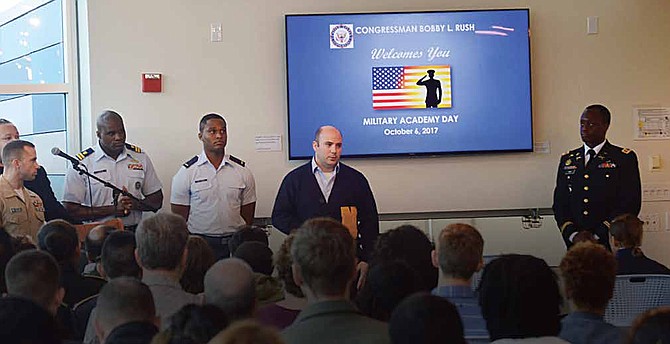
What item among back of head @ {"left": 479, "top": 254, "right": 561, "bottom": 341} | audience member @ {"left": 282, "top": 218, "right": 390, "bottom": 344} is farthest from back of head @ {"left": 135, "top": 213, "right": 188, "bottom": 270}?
back of head @ {"left": 479, "top": 254, "right": 561, "bottom": 341}

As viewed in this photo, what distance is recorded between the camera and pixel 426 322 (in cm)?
192

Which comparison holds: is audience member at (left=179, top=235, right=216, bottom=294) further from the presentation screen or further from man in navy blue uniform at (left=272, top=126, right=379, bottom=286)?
the presentation screen

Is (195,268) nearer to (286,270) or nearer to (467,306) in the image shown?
(286,270)

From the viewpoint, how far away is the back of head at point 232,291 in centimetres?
274

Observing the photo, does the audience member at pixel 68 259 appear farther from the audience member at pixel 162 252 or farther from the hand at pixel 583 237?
the hand at pixel 583 237

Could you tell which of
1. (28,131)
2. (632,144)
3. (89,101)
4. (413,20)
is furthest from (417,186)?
(28,131)

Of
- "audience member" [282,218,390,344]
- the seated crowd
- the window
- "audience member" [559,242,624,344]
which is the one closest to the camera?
the seated crowd

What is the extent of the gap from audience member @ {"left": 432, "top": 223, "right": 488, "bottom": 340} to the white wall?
3.05m

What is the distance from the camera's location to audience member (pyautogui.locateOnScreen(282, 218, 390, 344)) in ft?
7.98

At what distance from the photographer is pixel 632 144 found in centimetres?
675

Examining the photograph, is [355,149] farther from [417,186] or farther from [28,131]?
[28,131]

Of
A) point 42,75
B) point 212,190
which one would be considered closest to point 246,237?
point 212,190

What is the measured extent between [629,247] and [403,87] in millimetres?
2352

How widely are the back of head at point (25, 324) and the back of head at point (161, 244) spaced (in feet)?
3.87
